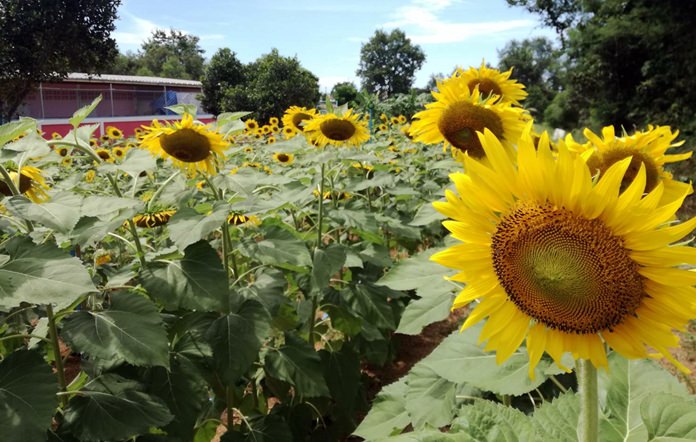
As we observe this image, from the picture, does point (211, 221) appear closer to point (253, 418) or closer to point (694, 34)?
point (253, 418)

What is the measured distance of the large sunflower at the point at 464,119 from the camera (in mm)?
1883

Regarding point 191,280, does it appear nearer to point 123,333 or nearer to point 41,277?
point 123,333

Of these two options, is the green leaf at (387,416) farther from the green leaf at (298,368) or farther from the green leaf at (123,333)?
the green leaf at (123,333)

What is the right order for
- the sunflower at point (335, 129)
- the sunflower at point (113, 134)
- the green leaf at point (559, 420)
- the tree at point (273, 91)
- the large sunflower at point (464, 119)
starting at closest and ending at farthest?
the green leaf at point (559, 420) < the large sunflower at point (464, 119) < the sunflower at point (335, 129) < the sunflower at point (113, 134) < the tree at point (273, 91)

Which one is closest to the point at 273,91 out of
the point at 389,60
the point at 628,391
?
the point at 628,391

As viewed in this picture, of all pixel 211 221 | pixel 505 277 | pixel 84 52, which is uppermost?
pixel 84 52

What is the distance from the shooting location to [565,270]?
73cm

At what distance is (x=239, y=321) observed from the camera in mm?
1593

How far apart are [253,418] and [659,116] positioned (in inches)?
760

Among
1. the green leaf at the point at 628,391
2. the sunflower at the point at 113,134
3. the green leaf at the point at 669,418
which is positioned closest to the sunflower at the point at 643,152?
the green leaf at the point at 628,391

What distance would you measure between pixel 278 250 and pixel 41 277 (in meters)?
0.80

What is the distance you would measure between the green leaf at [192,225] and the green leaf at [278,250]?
216mm

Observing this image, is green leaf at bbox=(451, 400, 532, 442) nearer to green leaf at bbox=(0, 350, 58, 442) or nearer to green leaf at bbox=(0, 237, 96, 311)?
green leaf at bbox=(0, 237, 96, 311)

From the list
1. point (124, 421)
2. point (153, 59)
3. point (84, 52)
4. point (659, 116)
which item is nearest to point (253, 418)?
point (124, 421)
